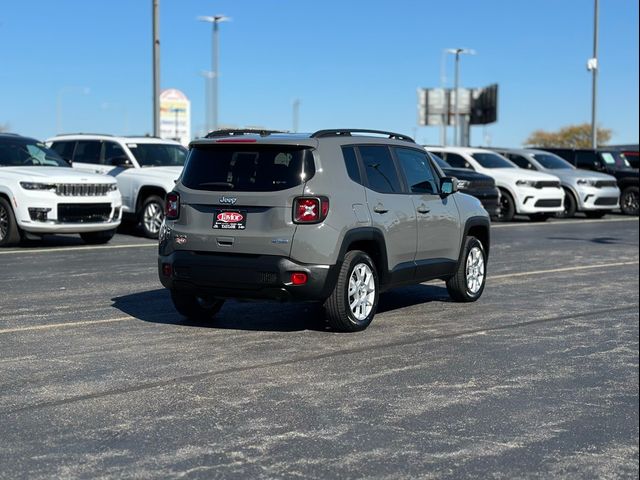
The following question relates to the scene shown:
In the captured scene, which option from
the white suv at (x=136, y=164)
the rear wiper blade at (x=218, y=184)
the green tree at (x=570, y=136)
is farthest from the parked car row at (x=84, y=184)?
the green tree at (x=570, y=136)

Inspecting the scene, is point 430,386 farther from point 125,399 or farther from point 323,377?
point 125,399

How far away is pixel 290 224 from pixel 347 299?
33.1 inches

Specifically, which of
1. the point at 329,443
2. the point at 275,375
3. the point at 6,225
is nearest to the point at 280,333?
the point at 275,375

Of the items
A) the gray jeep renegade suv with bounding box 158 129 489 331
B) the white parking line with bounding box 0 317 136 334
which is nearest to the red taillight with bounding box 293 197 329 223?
the gray jeep renegade suv with bounding box 158 129 489 331

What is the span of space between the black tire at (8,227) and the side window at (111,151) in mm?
3727

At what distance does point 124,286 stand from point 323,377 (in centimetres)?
517

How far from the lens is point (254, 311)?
9.99 meters

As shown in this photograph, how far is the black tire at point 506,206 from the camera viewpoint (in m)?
25.5

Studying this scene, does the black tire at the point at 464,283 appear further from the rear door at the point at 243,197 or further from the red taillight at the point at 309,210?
the rear door at the point at 243,197

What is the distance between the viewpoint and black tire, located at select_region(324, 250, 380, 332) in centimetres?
858

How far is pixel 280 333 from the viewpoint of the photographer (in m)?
8.75

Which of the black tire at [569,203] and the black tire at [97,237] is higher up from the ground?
the black tire at [569,203]

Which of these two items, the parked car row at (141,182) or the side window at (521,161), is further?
the side window at (521,161)

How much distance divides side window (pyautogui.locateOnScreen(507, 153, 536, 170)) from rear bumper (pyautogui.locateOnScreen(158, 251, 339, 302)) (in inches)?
808
